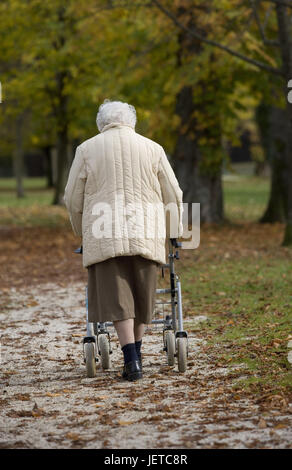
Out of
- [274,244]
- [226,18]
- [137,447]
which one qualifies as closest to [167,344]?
[137,447]

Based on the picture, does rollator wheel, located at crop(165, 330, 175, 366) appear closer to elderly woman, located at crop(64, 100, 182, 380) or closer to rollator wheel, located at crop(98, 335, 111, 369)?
elderly woman, located at crop(64, 100, 182, 380)

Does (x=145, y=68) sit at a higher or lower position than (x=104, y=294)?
higher

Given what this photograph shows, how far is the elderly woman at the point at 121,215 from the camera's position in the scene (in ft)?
18.9

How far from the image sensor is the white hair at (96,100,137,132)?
594cm

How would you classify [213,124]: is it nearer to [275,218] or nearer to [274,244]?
[275,218]

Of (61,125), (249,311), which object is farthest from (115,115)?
(61,125)

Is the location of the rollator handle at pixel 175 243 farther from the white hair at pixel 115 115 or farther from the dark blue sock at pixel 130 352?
the white hair at pixel 115 115

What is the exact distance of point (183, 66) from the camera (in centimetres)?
1688

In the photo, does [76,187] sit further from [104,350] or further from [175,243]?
[104,350]

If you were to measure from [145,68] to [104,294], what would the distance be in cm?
1278

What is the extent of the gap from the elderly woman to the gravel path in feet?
1.37

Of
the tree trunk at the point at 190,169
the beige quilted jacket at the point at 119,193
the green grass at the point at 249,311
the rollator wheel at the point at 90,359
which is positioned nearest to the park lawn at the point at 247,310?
the green grass at the point at 249,311

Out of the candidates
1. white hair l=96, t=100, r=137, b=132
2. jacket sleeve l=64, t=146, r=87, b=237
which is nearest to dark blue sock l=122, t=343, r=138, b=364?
jacket sleeve l=64, t=146, r=87, b=237

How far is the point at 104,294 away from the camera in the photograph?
5871mm
